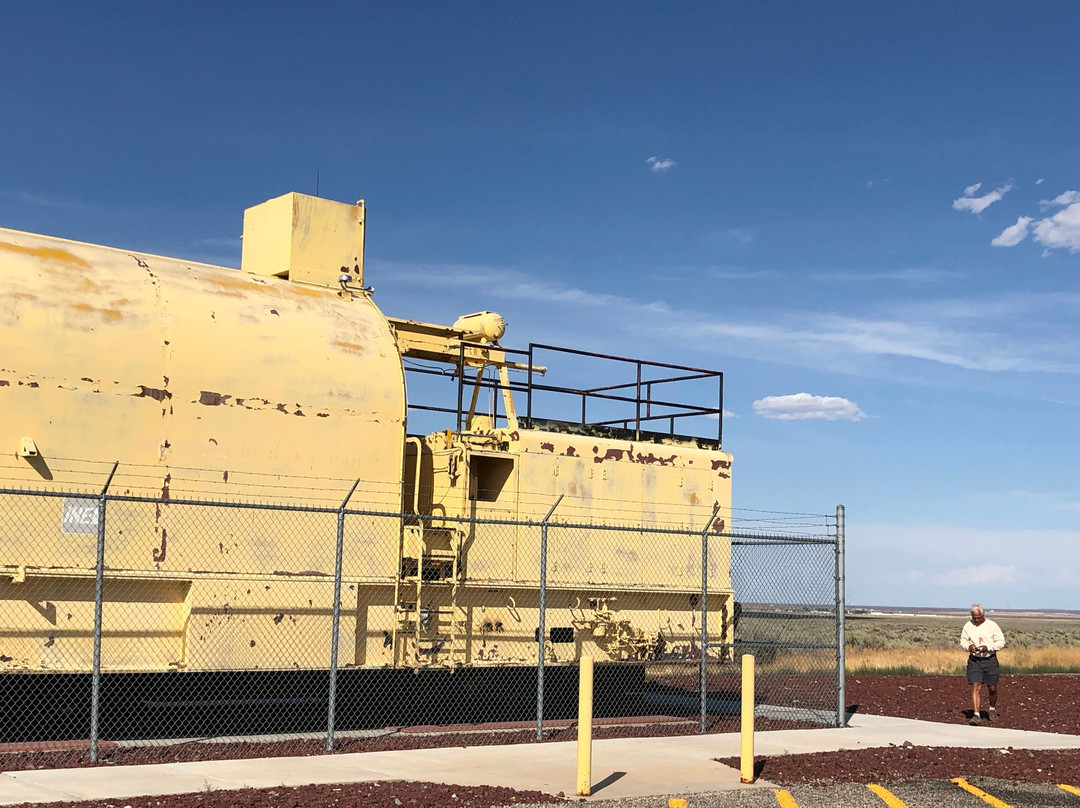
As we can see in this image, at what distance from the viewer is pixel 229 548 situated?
42.3 ft

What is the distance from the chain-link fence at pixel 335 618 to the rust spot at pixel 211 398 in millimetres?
1095

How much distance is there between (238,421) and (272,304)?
1.64m

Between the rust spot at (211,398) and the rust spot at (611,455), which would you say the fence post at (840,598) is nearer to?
the rust spot at (611,455)

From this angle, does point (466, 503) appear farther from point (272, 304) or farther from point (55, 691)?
point (55, 691)

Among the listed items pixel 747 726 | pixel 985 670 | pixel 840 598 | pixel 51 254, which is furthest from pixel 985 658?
pixel 51 254


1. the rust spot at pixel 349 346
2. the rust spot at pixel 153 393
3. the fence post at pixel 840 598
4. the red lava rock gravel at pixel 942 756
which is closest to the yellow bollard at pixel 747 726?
the red lava rock gravel at pixel 942 756

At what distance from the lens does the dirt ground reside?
9.55 m

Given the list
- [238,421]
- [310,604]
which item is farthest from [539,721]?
[238,421]

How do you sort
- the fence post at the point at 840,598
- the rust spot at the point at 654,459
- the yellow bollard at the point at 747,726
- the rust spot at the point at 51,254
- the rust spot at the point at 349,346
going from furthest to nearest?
the rust spot at the point at 654,459 → the fence post at the point at 840,598 → the rust spot at the point at 349,346 → the rust spot at the point at 51,254 → the yellow bollard at the point at 747,726

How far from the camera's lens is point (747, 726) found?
11.3 m

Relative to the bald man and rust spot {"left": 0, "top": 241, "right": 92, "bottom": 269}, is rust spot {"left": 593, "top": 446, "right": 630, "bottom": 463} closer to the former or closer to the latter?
the bald man

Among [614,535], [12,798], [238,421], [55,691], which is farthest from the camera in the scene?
[614,535]

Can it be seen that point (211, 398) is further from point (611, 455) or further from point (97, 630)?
point (611, 455)

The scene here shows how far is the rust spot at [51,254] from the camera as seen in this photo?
12.4 m
